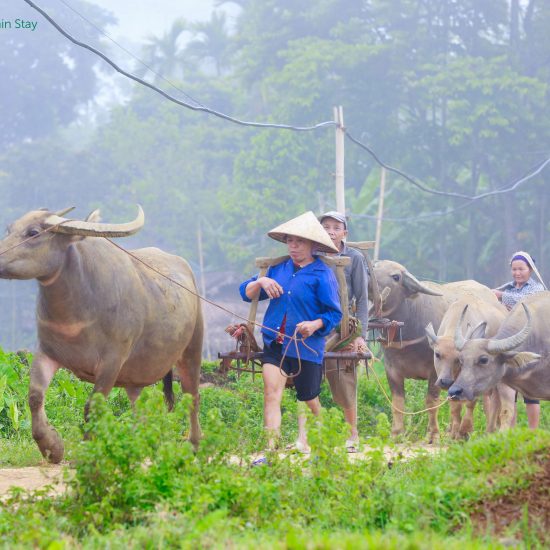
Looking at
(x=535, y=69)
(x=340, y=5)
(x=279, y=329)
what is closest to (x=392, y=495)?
(x=279, y=329)

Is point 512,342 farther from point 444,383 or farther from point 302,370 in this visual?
point 302,370

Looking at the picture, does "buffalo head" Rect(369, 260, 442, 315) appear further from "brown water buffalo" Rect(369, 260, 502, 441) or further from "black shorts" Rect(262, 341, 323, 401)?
"black shorts" Rect(262, 341, 323, 401)

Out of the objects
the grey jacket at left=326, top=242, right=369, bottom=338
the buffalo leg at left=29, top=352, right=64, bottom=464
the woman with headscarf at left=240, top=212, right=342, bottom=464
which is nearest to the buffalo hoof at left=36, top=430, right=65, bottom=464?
the buffalo leg at left=29, top=352, right=64, bottom=464

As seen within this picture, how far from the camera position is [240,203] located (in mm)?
33781

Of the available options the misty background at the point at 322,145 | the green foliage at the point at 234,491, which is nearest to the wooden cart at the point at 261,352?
the green foliage at the point at 234,491

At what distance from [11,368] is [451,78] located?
1008 inches

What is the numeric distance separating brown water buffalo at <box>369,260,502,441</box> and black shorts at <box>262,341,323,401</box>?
3.35 metres

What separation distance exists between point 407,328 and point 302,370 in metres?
3.88

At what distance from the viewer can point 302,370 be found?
22.5 feet

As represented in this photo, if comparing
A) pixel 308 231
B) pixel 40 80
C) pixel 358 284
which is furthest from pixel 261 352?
pixel 40 80

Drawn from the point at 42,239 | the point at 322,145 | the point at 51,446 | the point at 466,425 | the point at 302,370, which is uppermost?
the point at 322,145

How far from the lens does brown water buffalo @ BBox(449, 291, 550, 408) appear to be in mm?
8500

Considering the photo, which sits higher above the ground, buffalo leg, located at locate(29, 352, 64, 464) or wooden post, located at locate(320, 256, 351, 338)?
wooden post, located at locate(320, 256, 351, 338)

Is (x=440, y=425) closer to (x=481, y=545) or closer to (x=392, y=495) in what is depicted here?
(x=392, y=495)
